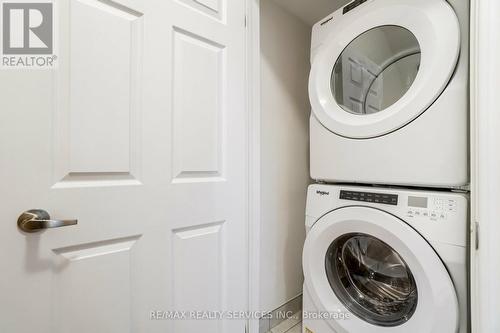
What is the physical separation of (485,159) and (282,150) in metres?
0.92

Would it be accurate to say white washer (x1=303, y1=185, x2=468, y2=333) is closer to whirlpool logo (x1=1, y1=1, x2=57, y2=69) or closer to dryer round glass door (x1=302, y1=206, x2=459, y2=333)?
dryer round glass door (x1=302, y1=206, x2=459, y2=333)

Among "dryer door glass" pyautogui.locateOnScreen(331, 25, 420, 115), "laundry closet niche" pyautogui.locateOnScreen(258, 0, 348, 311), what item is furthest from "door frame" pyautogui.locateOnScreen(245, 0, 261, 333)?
"dryer door glass" pyautogui.locateOnScreen(331, 25, 420, 115)

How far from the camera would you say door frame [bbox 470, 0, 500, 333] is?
615 mm

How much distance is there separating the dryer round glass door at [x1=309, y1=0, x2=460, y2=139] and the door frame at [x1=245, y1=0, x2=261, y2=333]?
289 mm

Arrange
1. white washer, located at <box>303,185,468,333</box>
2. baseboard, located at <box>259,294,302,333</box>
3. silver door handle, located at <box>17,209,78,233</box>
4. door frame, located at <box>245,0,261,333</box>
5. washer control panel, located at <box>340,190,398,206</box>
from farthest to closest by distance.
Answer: baseboard, located at <box>259,294,302,333</box> → door frame, located at <box>245,0,261,333</box> → washer control panel, located at <box>340,190,398,206</box> → white washer, located at <box>303,185,468,333</box> → silver door handle, located at <box>17,209,78,233</box>

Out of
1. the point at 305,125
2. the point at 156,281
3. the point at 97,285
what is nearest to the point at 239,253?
the point at 156,281

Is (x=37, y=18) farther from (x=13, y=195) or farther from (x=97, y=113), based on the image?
(x=13, y=195)

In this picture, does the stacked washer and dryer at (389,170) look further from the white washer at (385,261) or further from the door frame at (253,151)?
the door frame at (253,151)

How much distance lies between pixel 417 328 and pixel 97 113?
1256mm

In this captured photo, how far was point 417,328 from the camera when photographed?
0.75m

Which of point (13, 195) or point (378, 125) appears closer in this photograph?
point (13, 195)

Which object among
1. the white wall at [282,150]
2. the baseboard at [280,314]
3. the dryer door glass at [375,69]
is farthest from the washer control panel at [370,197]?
the baseboard at [280,314]

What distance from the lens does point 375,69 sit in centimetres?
105

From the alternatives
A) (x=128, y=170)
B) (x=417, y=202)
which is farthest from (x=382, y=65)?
(x=128, y=170)
